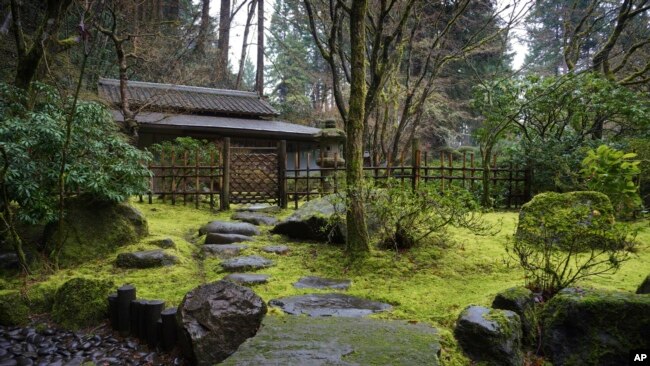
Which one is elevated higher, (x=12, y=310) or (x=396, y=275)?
(x=396, y=275)

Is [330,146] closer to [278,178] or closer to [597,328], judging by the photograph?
[278,178]

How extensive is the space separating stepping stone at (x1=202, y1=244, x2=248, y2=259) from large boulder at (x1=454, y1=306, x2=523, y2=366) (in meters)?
3.35

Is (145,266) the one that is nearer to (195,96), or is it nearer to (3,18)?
(3,18)

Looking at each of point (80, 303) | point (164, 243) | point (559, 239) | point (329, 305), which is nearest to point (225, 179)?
point (164, 243)

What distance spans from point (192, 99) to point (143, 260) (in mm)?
12266

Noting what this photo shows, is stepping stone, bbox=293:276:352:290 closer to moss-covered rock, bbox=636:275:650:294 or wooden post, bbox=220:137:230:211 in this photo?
moss-covered rock, bbox=636:275:650:294

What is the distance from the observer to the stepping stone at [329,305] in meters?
3.60

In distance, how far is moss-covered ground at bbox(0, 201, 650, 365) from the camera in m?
3.93

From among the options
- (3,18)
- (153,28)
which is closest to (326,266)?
(3,18)

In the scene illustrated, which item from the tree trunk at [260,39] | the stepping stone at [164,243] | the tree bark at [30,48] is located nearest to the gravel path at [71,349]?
the stepping stone at [164,243]

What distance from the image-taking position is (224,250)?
5.74 m

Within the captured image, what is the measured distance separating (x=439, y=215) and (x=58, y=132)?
4.54 meters

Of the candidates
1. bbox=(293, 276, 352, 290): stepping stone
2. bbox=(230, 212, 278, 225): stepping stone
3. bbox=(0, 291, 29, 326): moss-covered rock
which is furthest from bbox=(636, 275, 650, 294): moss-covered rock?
bbox=(0, 291, 29, 326): moss-covered rock

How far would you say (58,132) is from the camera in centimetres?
478
